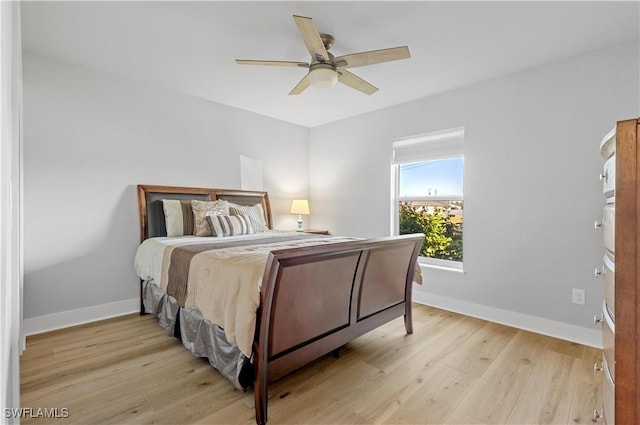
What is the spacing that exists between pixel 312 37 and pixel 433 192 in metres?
2.47

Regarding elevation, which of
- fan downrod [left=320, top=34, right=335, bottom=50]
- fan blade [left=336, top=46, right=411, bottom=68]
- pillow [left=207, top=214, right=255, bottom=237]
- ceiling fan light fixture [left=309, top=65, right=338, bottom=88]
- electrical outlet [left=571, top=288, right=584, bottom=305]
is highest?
fan downrod [left=320, top=34, right=335, bottom=50]

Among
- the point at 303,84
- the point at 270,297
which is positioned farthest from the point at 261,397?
the point at 303,84

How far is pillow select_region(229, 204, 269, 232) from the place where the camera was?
359cm

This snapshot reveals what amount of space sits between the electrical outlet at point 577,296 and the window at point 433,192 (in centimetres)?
102

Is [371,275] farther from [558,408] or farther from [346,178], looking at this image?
[346,178]

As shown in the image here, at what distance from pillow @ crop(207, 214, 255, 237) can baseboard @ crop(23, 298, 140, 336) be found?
3.83 feet

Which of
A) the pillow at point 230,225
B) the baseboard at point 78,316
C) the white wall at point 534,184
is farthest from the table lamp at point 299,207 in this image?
the baseboard at point 78,316

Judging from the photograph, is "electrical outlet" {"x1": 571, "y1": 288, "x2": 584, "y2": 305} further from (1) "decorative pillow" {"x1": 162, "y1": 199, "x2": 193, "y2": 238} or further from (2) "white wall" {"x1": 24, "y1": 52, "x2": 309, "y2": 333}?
(2) "white wall" {"x1": 24, "y1": 52, "x2": 309, "y2": 333}

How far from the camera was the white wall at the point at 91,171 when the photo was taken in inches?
105

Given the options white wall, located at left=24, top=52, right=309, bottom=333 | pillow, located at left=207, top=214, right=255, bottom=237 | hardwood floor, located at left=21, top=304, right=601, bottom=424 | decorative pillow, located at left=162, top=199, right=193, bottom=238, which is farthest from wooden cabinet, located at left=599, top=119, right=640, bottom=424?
white wall, located at left=24, top=52, right=309, bottom=333

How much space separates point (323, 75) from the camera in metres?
2.18

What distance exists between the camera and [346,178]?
175 inches

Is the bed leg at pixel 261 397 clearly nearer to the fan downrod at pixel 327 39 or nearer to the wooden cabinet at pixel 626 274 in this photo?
the wooden cabinet at pixel 626 274

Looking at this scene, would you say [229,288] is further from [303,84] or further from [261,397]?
[303,84]
